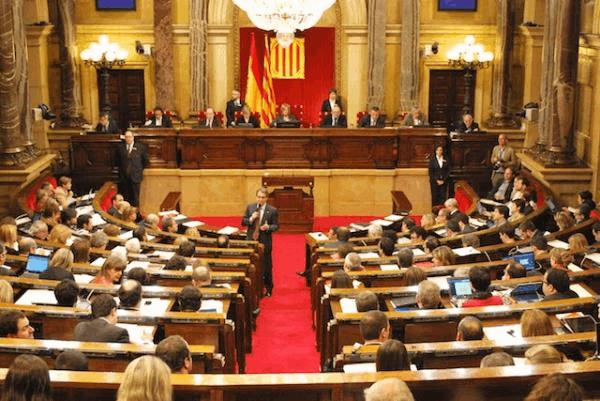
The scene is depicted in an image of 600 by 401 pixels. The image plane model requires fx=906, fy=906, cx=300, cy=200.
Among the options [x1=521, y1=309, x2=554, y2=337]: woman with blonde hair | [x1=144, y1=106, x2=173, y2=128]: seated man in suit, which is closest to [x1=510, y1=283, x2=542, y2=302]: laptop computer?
[x1=521, y1=309, x2=554, y2=337]: woman with blonde hair

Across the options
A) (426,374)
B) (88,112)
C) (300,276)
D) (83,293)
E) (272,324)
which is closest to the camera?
(426,374)

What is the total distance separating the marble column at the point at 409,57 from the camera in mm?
18953

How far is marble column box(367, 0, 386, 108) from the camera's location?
61.9 ft

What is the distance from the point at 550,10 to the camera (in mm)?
14977

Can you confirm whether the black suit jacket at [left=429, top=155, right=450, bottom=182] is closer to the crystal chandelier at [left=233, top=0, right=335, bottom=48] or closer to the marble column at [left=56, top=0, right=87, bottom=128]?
the crystal chandelier at [left=233, top=0, right=335, bottom=48]

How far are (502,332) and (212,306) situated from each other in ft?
8.94

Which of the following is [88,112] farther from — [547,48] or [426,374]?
[426,374]

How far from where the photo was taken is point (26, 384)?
15.6 ft

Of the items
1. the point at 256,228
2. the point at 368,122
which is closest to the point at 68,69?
the point at 368,122

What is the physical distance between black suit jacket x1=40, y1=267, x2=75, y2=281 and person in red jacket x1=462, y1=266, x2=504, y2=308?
3.80 metres

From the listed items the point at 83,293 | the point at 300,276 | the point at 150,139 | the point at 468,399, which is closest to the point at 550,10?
the point at 300,276

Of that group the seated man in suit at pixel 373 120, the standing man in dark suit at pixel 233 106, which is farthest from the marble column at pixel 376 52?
the standing man in dark suit at pixel 233 106

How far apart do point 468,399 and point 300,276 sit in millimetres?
7668

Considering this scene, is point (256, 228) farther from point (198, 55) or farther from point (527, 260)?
point (198, 55)
